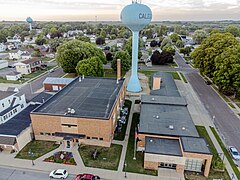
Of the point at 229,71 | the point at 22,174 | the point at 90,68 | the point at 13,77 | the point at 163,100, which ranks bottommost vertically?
the point at 22,174

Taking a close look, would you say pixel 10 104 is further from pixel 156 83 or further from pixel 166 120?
pixel 156 83

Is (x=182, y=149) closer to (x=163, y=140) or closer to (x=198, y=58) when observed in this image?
(x=163, y=140)

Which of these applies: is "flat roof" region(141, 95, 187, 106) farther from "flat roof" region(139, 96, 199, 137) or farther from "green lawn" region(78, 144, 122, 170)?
"green lawn" region(78, 144, 122, 170)

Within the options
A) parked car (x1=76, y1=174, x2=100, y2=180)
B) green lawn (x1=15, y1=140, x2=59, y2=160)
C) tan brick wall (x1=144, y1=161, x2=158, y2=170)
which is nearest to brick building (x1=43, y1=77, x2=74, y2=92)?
green lawn (x1=15, y1=140, x2=59, y2=160)

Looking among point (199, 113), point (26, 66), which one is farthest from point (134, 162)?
point (26, 66)

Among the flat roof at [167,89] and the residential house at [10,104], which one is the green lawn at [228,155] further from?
the residential house at [10,104]

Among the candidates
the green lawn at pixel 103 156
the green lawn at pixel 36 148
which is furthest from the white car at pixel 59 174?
the green lawn at pixel 36 148
